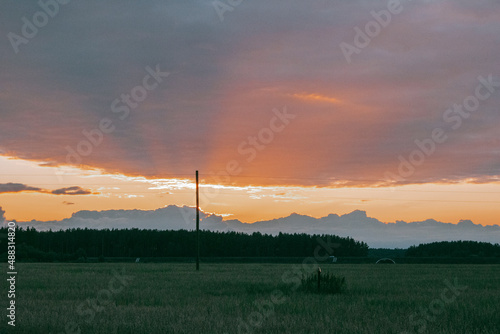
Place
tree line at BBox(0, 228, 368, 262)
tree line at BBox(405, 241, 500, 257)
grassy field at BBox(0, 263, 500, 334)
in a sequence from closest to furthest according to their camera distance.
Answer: grassy field at BBox(0, 263, 500, 334) → tree line at BBox(405, 241, 500, 257) → tree line at BBox(0, 228, 368, 262)

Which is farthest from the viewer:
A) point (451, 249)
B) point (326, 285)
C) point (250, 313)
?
point (451, 249)

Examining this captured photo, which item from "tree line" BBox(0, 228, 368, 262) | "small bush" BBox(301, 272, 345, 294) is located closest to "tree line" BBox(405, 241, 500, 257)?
"tree line" BBox(0, 228, 368, 262)

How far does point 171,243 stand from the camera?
174375 millimetres

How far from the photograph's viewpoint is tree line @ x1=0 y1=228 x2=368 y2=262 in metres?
174

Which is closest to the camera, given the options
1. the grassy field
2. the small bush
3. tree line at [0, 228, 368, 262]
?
the grassy field

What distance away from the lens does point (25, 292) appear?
23.0 m

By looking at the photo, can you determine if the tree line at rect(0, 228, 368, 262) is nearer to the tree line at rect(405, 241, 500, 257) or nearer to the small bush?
the tree line at rect(405, 241, 500, 257)

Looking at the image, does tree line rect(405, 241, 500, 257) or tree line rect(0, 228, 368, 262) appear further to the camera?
tree line rect(0, 228, 368, 262)

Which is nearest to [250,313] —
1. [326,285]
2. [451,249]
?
[326,285]

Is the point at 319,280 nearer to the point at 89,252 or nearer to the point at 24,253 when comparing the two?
the point at 24,253

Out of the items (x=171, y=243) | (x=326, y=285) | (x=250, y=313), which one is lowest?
(x=250, y=313)

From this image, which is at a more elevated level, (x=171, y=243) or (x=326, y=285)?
(x=171, y=243)

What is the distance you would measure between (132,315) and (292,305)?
559 centimetres

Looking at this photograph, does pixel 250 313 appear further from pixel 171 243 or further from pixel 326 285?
pixel 171 243
